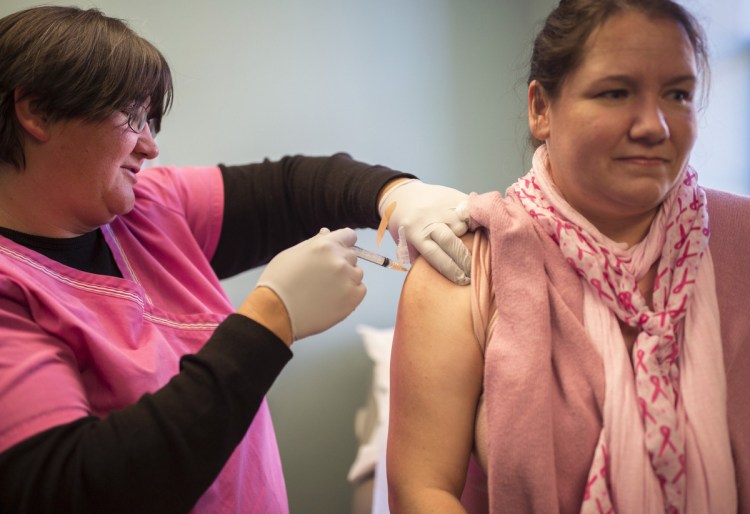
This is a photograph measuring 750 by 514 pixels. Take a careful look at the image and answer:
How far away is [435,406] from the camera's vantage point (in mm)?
995

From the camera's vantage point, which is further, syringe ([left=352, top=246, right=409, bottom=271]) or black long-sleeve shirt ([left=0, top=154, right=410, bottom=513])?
syringe ([left=352, top=246, right=409, bottom=271])

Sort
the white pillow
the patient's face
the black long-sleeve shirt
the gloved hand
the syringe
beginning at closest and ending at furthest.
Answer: the black long-sleeve shirt < the patient's face < the gloved hand < the syringe < the white pillow

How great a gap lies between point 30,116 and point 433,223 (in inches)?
25.9

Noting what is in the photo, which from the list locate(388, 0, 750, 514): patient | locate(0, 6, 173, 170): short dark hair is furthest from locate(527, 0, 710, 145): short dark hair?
locate(0, 6, 173, 170): short dark hair

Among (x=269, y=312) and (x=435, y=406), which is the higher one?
(x=269, y=312)

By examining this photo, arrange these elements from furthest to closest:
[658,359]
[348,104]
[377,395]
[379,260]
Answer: [348,104]
[377,395]
[379,260]
[658,359]

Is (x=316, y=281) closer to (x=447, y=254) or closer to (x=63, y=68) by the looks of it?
(x=447, y=254)

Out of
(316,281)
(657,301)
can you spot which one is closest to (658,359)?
(657,301)

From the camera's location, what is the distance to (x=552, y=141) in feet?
3.45

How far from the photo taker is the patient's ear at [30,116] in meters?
1.02

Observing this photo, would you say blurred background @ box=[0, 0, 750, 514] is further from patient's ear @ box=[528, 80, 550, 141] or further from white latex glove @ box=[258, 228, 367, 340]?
white latex glove @ box=[258, 228, 367, 340]

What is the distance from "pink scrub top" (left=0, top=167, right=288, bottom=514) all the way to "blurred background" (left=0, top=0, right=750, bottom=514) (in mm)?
852

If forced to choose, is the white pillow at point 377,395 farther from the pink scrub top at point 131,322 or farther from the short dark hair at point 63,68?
the short dark hair at point 63,68

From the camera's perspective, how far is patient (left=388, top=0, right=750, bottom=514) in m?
0.92
